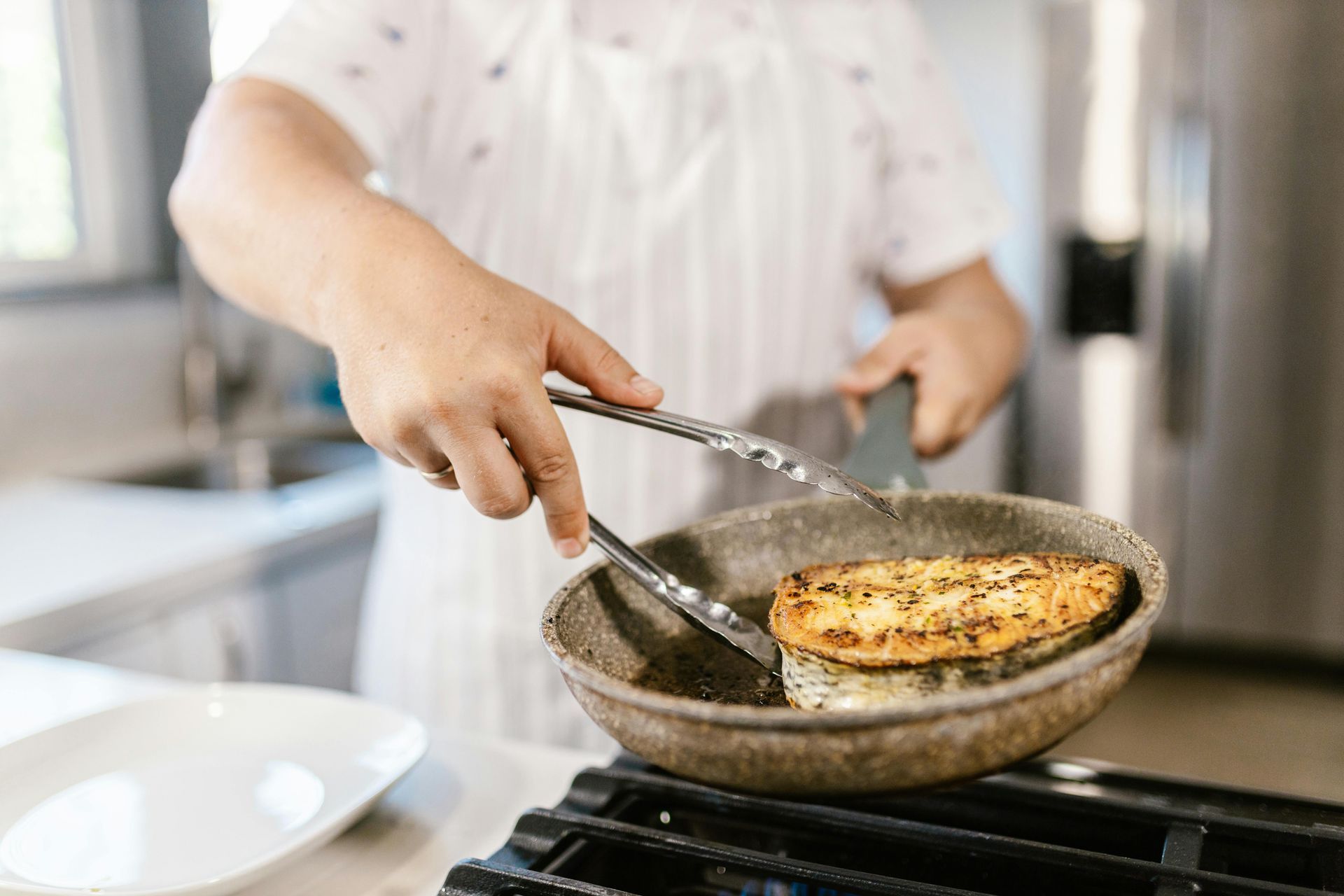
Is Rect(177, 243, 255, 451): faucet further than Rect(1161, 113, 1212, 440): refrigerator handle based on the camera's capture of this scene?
No

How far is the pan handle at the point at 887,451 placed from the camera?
0.84 metres

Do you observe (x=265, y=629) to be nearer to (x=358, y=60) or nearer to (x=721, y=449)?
(x=358, y=60)

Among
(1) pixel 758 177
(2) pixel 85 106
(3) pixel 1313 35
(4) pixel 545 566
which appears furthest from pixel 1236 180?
(2) pixel 85 106

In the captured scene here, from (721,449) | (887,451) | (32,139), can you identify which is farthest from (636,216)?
(32,139)

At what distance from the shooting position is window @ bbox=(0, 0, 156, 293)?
220 centimetres

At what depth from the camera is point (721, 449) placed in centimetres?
67

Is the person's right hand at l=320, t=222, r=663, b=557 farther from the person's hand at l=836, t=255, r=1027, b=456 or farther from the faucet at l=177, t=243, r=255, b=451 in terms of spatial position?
the faucet at l=177, t=243, r=255, b=451

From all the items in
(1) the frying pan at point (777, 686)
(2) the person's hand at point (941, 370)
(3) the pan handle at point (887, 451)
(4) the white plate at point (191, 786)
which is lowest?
(4) the white plate at point (191, 786)

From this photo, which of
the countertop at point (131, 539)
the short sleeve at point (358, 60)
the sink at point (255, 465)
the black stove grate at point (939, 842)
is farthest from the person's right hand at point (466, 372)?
the sink at point (255, 465)

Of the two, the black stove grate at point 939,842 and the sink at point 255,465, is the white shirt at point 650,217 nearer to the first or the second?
the black stove grate at point 939,842

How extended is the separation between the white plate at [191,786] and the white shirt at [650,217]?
427 millimetres

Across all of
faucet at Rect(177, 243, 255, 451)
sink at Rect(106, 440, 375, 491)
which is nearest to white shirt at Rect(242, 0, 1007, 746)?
sink at Rect(106, 440, 375, 491)

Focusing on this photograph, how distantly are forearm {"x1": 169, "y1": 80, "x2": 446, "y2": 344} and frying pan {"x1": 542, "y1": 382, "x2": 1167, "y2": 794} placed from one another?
0.26m

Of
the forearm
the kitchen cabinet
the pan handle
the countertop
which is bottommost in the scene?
the kitchen cabinet
